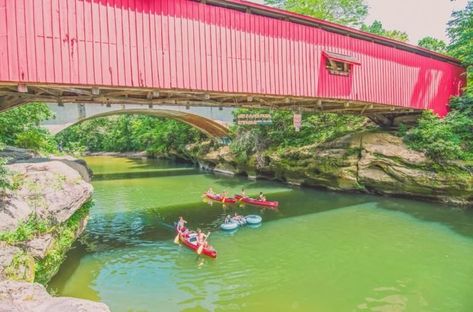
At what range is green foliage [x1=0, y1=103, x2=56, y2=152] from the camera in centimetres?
1412

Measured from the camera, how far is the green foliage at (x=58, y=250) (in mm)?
7536

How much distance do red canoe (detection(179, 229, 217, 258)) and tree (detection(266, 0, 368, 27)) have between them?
22.0 metres

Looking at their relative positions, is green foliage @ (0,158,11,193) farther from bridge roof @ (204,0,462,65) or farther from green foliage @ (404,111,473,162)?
green foliage @ (404,111,473,162)

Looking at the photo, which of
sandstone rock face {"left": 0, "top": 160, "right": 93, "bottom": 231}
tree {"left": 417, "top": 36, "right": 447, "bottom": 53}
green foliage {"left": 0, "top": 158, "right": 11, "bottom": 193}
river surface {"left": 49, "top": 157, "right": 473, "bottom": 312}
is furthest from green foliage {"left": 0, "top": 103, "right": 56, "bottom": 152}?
tree {"left": 417, "top": 36, "right": 447, "bottom": 53}

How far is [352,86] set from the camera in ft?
49.5

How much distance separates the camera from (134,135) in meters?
45.1

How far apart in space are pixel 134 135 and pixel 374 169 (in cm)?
3350

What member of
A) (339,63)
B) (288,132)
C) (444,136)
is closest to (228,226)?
(339,63)

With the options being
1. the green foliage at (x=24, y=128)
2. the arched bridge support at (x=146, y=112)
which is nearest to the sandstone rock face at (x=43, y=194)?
the green foliage at (x=24, y=128)

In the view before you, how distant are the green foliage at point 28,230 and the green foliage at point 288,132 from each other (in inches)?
632

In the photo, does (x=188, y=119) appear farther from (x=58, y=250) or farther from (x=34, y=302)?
(x=34, y=302)

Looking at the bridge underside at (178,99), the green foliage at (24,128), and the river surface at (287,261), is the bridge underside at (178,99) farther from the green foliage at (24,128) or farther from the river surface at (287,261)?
the river surface at (287,261)

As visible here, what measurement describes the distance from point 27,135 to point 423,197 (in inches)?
697

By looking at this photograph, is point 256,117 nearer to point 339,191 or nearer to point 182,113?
point 339,191
